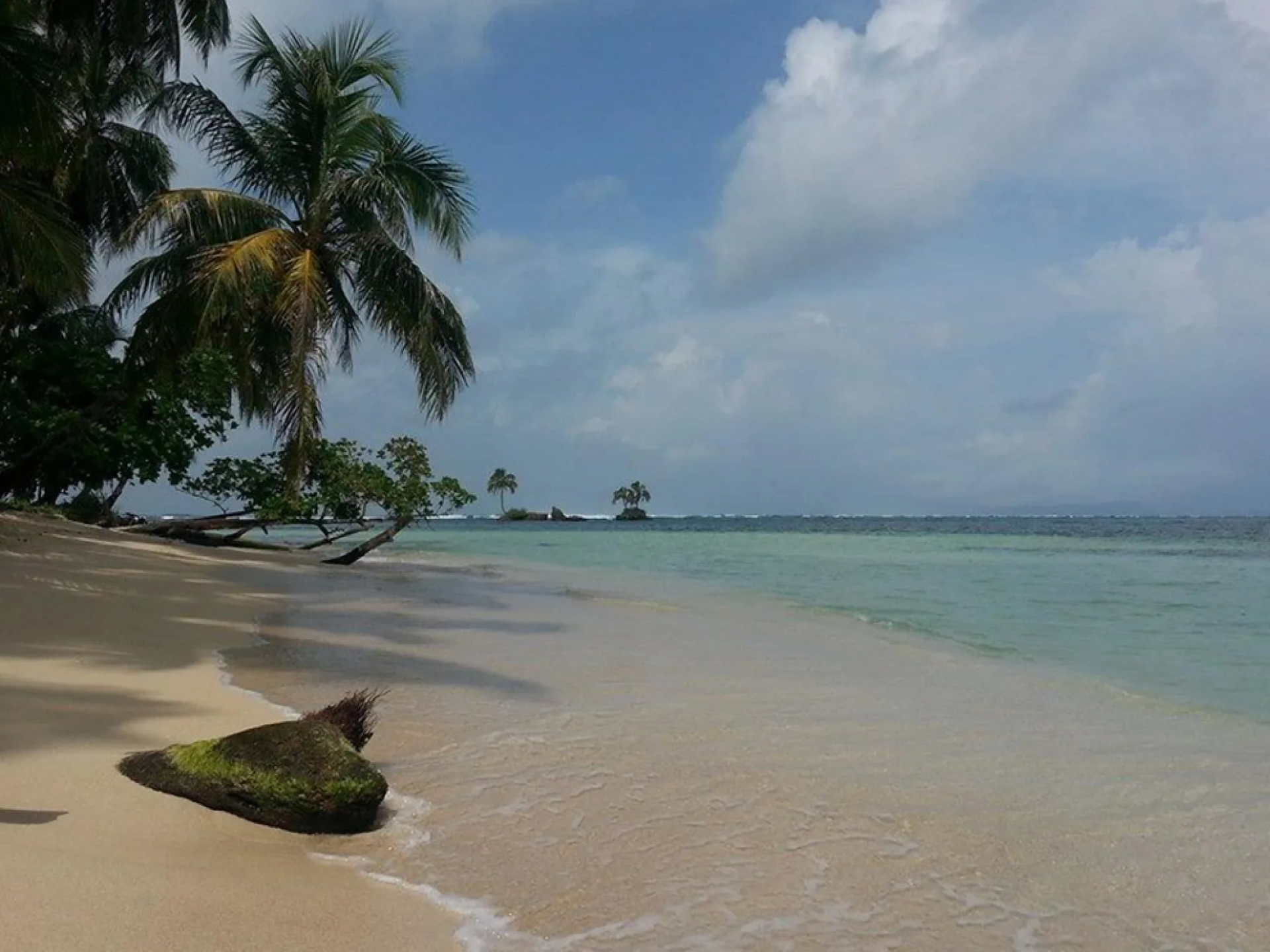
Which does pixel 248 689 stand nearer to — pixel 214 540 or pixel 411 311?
pixel 411 311

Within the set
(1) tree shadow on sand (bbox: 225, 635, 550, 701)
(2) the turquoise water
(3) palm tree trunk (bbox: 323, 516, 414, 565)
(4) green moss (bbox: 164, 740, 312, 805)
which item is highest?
(3) palm tree trunk (bbox: 323, 516, 414, 565)

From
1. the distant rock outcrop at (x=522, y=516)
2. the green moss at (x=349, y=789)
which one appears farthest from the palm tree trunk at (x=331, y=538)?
the distant rock outcrop at (x=522, y=516)

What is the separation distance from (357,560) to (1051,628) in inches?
645

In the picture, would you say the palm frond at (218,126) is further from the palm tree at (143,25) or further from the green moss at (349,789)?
the green moss at (349,789)

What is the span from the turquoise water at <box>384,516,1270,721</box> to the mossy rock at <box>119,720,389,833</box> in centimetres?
578

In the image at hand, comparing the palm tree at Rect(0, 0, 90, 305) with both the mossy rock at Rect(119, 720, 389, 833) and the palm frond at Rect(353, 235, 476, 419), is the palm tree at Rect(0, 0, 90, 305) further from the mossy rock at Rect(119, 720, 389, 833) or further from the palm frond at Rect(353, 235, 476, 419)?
the mossy rock at Rect(119, 720, 389, 833)

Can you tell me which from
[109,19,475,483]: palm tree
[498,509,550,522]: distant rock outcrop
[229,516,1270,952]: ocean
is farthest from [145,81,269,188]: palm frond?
[498,509,550,522]: distant rock outcrop

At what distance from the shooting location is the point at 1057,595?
15.1m

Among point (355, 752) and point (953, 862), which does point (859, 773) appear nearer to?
point (953, 862)

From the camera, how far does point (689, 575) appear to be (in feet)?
66.5

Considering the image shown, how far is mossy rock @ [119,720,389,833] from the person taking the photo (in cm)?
336

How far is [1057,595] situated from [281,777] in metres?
14.4

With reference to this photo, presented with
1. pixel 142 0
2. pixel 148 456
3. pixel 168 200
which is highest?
pixel 142 0

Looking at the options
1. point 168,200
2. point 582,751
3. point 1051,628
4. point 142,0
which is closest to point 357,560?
point 168,200
